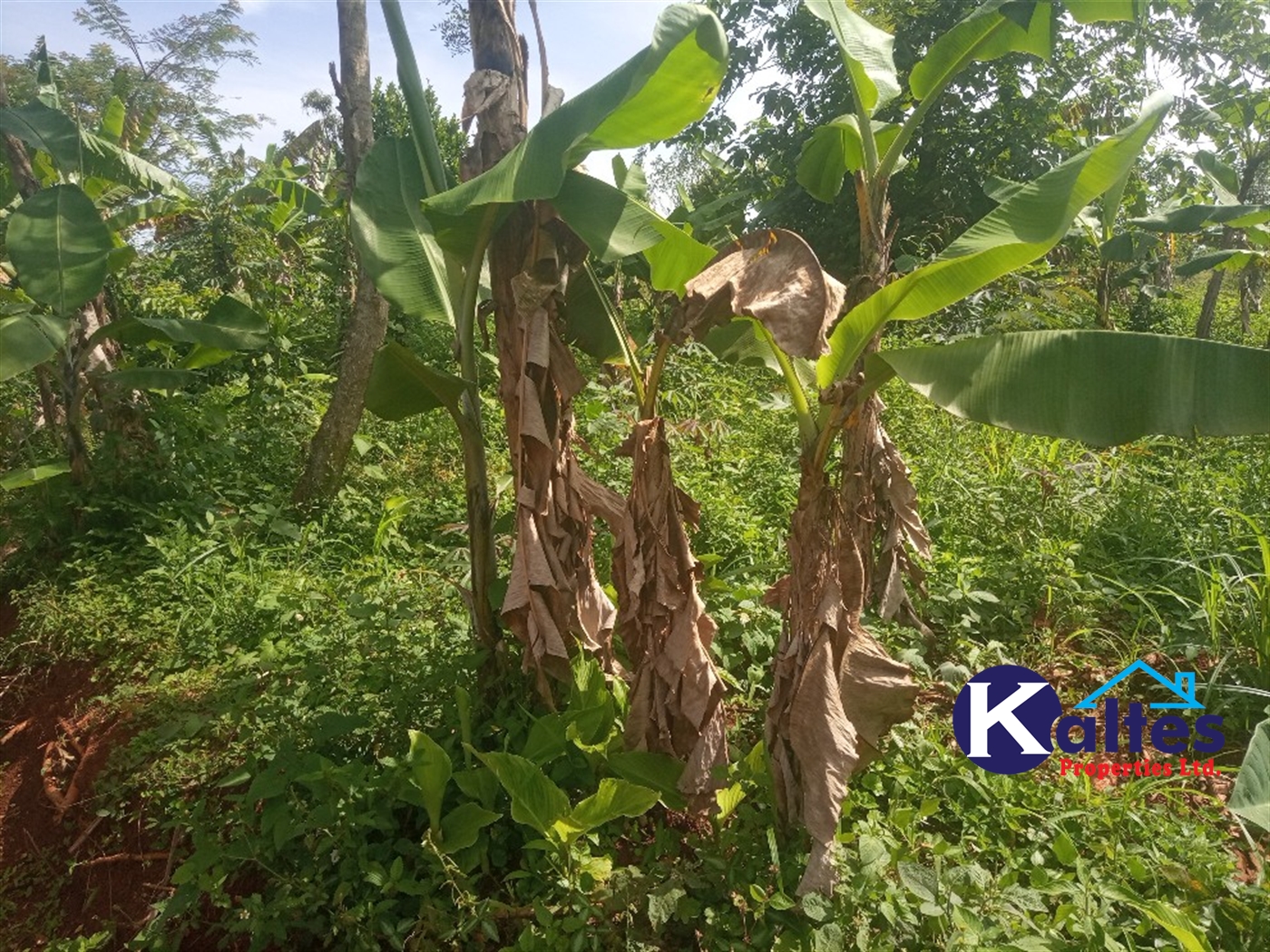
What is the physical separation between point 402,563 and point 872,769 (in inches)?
95.9

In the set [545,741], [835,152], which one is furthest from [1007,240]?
[545,741]

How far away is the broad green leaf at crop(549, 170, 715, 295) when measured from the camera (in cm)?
177

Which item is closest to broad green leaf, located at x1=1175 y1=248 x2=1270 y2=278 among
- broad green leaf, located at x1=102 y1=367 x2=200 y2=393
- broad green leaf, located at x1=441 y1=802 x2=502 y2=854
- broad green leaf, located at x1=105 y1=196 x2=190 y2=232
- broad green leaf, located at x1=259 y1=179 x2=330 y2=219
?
broad green leaf, located at x1=441 y1=802 x2=502 y2=854

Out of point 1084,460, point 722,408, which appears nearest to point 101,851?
point 722,408

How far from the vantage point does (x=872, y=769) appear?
2.14 metres

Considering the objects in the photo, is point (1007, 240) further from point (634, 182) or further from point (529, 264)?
point (634, 182)

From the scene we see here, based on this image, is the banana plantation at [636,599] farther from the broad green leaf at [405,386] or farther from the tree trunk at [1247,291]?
the tree trunk at [1247,291]

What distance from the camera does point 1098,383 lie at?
1582mm

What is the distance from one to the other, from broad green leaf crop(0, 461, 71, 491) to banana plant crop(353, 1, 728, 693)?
8.38 feet

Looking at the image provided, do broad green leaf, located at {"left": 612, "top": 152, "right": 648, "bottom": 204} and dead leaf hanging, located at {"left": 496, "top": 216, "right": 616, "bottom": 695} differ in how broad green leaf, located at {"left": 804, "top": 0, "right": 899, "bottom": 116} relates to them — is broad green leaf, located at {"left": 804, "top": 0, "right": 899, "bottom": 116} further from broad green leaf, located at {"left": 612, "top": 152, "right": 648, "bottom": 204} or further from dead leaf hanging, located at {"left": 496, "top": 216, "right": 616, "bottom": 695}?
dead leaf hanging, located at {"left": 496, "top": 216, "right": 616, "bottom": 695}

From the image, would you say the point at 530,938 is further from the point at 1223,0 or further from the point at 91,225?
the point at 1223,0

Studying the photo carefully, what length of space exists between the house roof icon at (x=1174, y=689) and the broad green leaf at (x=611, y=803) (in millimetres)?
1597

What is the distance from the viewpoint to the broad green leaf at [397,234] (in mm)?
2195

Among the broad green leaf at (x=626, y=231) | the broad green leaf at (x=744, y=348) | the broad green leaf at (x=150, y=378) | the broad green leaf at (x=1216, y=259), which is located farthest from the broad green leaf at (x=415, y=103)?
the broad green leaf at (x=1216, y=259)
